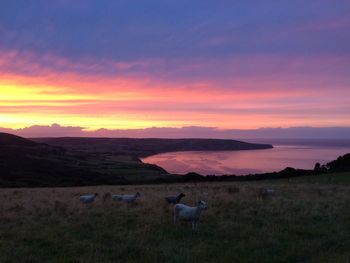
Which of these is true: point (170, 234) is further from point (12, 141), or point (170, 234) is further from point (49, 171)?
point (12, 141)

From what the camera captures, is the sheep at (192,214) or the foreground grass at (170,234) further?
the sheep at (192,214)

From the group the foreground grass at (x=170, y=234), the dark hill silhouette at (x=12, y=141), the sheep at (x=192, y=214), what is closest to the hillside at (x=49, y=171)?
the dark hill silhouette at (x=12, y=141)

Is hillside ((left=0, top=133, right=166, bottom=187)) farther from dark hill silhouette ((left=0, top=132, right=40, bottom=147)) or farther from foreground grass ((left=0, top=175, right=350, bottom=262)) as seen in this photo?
foreground grass ((left=0, top=175, right=350, bottom=262))

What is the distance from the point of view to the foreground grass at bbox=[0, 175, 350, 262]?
11.4 m

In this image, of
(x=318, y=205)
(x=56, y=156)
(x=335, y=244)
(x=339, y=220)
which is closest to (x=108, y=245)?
(x=335, y=244)

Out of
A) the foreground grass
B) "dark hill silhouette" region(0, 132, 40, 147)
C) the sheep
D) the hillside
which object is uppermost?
"dark hill silhouette" region(0, 132, 40, 147)

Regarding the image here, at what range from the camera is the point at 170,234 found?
13914mm

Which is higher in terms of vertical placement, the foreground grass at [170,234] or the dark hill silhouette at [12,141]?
the dark hill silhouette at [12,141]

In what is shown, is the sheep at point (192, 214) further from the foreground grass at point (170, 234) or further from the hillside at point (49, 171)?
the hillside at point (49, 171)

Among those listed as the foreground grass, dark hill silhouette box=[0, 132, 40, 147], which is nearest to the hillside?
dark hill silhouette box=[0, 132, 40, 147]

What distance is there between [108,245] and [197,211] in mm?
3975

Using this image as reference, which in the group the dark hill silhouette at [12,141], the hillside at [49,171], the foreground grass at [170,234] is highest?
the dark hill silhouette at [12,141]

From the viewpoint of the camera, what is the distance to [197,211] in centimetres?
1543

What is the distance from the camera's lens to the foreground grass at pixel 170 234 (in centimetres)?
1142
